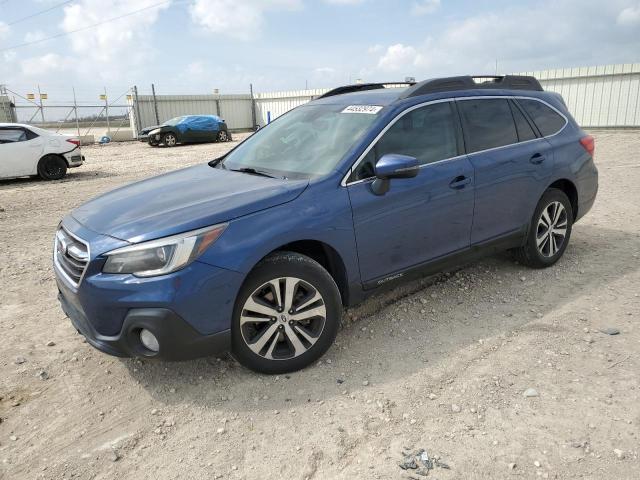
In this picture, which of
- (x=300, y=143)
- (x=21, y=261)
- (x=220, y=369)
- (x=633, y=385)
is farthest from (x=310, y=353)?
(x=21, y=261)

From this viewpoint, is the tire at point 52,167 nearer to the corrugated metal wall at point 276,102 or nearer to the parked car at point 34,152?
the parked car at point 34,152

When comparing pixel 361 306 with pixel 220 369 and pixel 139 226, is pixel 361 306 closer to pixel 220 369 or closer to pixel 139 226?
pixel 220 369

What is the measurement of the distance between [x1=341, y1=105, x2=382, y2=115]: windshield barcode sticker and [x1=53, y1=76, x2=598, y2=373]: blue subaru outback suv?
2cm

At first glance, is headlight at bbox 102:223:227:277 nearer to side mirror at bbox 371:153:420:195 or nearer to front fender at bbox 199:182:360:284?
front fender at bbox 199:182:360:284

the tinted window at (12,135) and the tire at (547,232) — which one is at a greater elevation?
the tinted window at (12,135)

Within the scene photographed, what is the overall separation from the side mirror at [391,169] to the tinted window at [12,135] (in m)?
11.5

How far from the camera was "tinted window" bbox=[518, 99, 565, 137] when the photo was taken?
4887mm

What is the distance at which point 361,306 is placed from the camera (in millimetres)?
4371

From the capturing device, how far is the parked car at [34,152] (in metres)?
12.2

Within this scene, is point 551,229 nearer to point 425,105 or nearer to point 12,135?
point 425,105

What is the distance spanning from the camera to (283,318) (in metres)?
3.24

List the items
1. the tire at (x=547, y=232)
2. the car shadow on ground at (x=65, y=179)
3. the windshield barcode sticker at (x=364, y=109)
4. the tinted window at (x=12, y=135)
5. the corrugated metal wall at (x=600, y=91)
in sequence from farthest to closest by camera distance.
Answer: the corrugated metal wall at (x=600, y=91) < the car shadow on ground at (x=65, y=179) < the tinted window at (x=12, y=135) < the tire at (x=547, y=232) < the windshield barcode sticker at (x=364, y=109)

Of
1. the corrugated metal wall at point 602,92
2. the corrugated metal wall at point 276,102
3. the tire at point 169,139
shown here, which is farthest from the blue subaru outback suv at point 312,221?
the corrugated metal wall at point 276,102

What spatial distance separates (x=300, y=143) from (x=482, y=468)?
2547 mm
